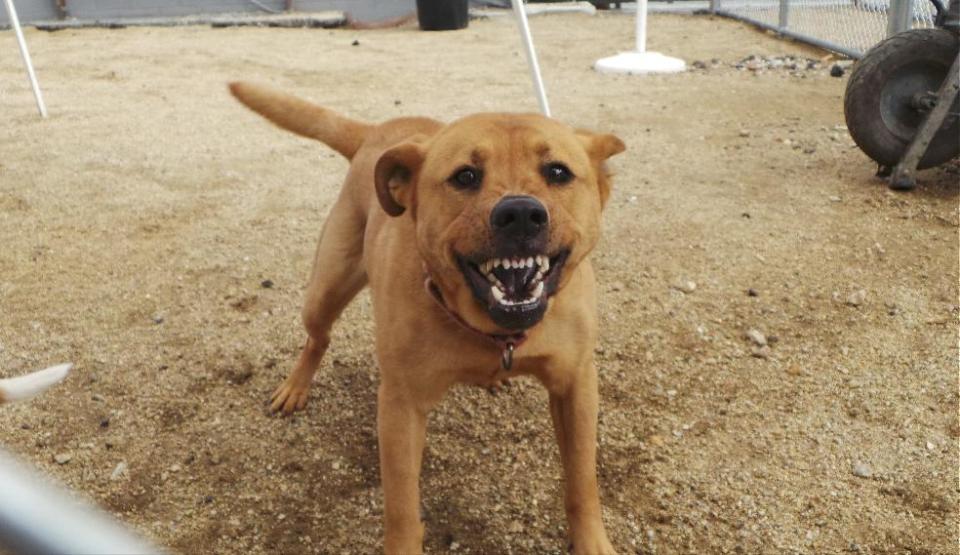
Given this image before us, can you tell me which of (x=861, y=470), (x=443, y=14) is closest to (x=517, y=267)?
(x=861, y=470)

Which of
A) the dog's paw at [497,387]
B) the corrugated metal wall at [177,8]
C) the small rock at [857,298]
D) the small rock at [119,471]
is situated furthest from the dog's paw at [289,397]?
the corrugated metal wall at [177,8]

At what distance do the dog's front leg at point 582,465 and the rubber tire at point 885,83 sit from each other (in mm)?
3148

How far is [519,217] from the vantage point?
190 cm

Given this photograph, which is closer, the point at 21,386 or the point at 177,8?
the point at 21,386

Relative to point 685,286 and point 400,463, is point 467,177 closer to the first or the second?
point 400,463

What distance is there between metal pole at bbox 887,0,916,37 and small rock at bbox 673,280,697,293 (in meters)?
4.02

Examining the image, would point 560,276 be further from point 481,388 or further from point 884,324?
point 884,324

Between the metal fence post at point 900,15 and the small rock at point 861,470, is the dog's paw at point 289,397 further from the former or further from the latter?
the metal fence post at point 900,15

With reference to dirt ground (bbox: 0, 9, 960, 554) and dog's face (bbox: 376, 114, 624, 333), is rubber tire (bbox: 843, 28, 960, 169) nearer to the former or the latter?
dirt ground (bbox: 0, 9, 960, 554)

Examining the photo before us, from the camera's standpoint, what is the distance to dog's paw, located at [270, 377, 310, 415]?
300 centimetres

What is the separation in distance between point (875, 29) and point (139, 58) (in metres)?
7.96

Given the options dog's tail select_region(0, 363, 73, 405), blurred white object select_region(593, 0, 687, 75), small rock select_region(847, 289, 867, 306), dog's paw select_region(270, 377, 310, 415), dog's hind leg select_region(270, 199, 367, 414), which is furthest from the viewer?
blurred white object select_region(593, 0, 687, 75)

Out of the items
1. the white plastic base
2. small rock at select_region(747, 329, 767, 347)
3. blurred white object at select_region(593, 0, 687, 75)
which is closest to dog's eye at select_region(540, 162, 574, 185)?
small rock at select_region(747, 329, 767, 347)

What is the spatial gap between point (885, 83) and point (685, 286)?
6.21ft
